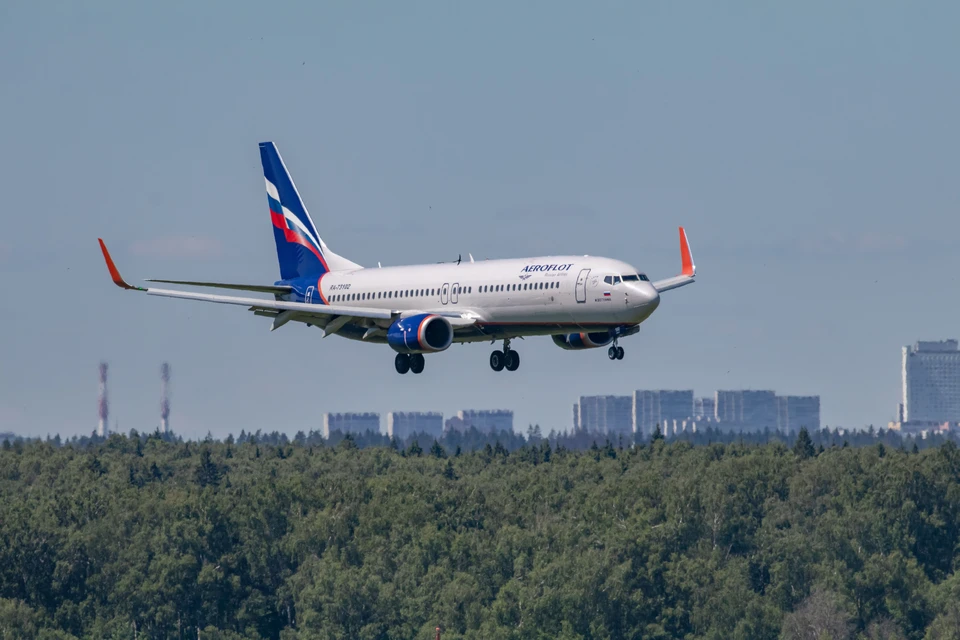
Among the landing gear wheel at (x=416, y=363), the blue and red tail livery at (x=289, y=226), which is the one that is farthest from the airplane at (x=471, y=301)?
the blue and red tail livery at (x=289, y=226)

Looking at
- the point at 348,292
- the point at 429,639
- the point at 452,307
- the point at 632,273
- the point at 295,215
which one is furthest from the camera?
the point at 429,639

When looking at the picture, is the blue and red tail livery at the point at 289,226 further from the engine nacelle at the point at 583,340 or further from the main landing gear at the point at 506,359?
the engine nacelle at the point at 583,340

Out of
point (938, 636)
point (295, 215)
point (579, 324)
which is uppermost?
point (295, 215)

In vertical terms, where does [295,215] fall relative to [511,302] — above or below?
above

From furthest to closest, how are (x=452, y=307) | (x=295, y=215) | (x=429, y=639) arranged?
(x=429, y=639) < (x=295, y=215) < (x=452, y=307)

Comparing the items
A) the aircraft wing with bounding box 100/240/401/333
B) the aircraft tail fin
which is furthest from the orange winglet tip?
the aircraft tail fin

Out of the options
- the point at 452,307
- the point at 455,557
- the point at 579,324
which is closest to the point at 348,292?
the point at 452,307

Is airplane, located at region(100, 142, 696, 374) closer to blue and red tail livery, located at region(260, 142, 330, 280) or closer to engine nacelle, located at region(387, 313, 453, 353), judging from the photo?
engine nacelle, located at region(387, 313, 453, 353)

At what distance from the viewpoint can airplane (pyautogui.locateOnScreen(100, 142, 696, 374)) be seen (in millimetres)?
82688

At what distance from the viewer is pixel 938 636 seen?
18650cm

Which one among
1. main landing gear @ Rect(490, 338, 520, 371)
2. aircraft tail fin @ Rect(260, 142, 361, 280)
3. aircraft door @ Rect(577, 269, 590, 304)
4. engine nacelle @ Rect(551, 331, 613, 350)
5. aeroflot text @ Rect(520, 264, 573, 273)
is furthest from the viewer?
aircraft tail fin @ Rect(260, 142, 361, 280)

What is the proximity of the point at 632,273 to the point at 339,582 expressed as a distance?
11089 centimetres

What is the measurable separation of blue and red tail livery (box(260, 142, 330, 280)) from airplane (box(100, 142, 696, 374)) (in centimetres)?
291

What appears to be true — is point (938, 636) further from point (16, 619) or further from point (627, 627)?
point (16, 619)
